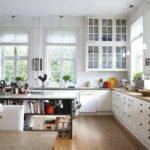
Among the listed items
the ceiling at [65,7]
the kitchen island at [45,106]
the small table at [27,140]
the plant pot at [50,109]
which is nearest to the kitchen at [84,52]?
the ceiling at [65,7]

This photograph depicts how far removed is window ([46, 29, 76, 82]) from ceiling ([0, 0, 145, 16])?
0.70 m

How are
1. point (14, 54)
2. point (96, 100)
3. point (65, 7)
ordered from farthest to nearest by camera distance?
point (14, 54), point (96, 100), point (65, 7)

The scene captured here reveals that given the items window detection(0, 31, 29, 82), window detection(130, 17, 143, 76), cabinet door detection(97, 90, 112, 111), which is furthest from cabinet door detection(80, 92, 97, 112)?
window detection(0, 31, 29, 82)

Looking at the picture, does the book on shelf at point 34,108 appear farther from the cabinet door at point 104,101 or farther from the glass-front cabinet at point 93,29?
the glass-front cabinet at point 93,29

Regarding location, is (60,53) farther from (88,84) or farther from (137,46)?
(137,46)

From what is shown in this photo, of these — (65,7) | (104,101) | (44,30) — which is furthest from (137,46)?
(44,30)

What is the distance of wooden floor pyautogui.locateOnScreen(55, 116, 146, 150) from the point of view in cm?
387

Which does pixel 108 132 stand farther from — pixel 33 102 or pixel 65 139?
pixel 33 102

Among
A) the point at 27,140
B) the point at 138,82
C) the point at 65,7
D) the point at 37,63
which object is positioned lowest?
the point at 27,140

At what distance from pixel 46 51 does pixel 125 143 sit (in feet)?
14.9

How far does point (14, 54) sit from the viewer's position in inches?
307

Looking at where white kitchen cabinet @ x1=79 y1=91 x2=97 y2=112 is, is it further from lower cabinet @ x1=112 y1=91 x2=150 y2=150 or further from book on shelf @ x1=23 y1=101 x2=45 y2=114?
book on shelf @ x1=23 y1=101 x2=45 y2=114

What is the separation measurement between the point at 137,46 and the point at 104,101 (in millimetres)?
1933

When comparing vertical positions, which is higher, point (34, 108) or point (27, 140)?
point (27, 140)
